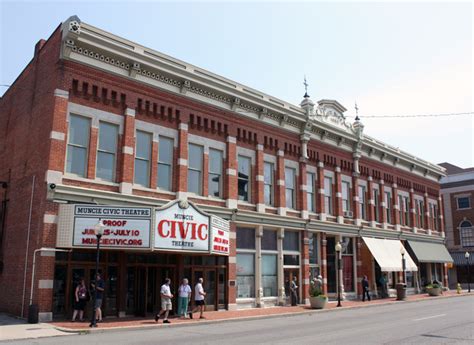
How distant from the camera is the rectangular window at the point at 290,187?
2936cm

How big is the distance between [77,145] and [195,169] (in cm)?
630

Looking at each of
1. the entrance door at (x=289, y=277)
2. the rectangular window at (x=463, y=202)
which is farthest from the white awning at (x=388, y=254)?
the rectangular window at (x=463, y=202)

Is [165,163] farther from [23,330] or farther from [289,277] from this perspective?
[289,277]

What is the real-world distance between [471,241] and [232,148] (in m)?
42.0

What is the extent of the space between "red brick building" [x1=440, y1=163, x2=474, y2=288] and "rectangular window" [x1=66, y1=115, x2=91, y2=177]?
157 feet

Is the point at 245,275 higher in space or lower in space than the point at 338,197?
lower

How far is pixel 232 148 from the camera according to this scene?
2598cm

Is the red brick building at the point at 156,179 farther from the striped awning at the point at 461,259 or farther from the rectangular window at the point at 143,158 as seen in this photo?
the striped awning at the point at 461,259

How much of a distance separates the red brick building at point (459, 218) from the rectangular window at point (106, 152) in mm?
46445

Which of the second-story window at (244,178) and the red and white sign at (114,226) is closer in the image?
the red and white sign at (114,226)

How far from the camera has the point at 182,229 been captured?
20516 mm

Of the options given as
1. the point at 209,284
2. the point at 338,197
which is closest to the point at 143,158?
the point at 209,284

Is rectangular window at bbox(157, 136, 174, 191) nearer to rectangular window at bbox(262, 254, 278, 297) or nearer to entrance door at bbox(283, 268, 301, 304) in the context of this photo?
rectangular window at bbox(262, 254, 278, 297)

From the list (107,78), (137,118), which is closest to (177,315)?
(137,118)
